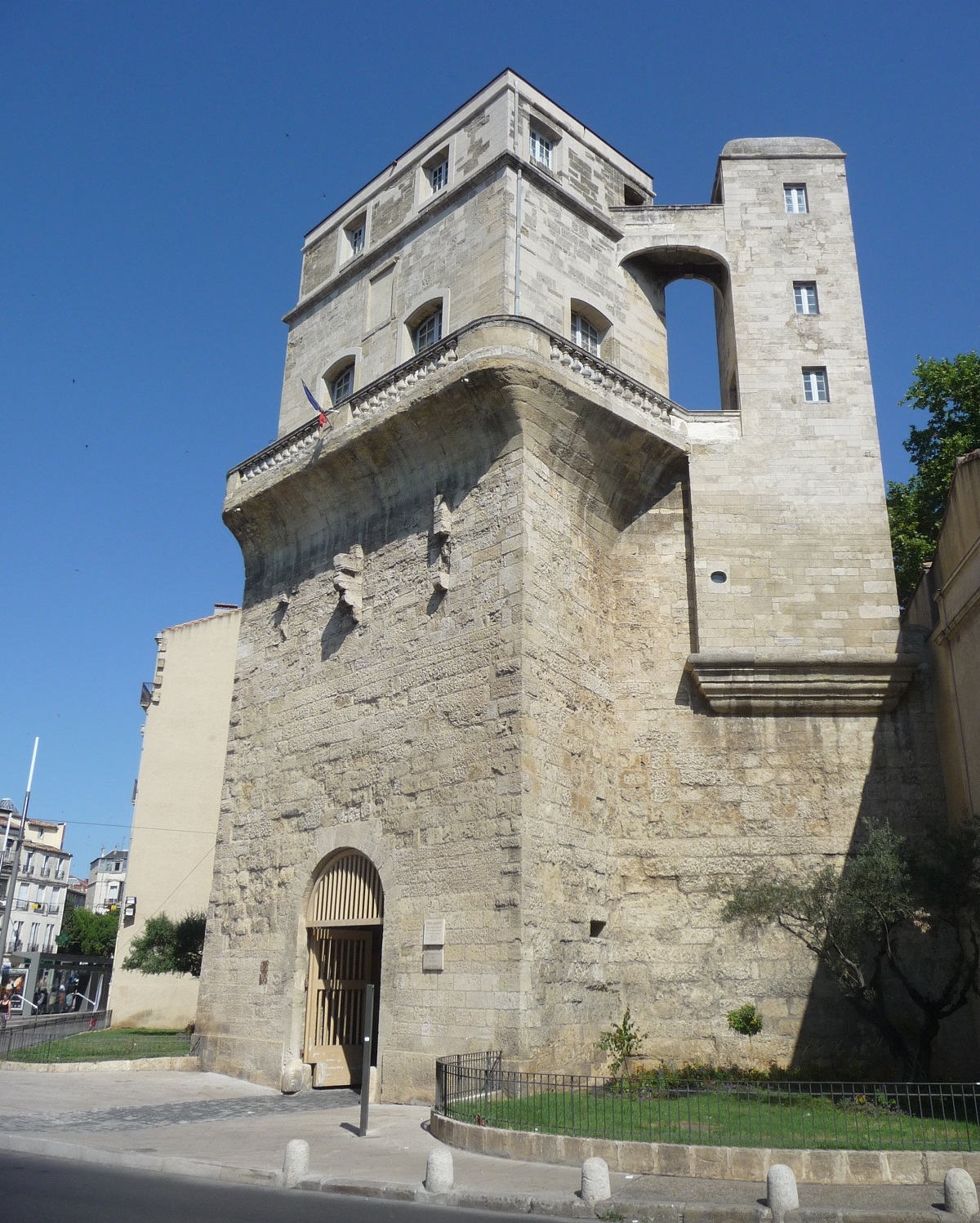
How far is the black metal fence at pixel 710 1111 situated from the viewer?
8594 millimetres

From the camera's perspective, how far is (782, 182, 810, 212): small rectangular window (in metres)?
18.0

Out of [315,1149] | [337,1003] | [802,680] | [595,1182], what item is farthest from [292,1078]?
[802,680]

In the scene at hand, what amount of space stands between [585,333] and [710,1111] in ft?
39.5

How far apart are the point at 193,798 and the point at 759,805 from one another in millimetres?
19147

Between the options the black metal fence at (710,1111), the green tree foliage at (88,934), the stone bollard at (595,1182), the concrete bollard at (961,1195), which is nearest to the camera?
the concrete bollard at (961,1195)

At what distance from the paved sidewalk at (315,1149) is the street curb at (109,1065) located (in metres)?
1.11

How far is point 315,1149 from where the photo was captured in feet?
31.9

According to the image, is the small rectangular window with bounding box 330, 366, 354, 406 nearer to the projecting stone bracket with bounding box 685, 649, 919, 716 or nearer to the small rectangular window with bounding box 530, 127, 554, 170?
the small rectangular window with bounding box 530, 127, 554, 170

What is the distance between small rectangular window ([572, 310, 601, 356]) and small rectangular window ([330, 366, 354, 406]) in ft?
14.3

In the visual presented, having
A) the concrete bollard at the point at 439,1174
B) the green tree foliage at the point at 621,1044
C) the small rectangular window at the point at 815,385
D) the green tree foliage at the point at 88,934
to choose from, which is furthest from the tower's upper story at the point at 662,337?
the green tree foliage at the point at 88,934

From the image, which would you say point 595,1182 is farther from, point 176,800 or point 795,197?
point 176,800

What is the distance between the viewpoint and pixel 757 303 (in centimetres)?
1733

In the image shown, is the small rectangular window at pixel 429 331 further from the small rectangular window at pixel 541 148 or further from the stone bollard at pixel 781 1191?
the stone bollard at pixel 781 1191

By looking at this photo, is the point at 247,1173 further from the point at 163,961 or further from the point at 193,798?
the point at 193,798
